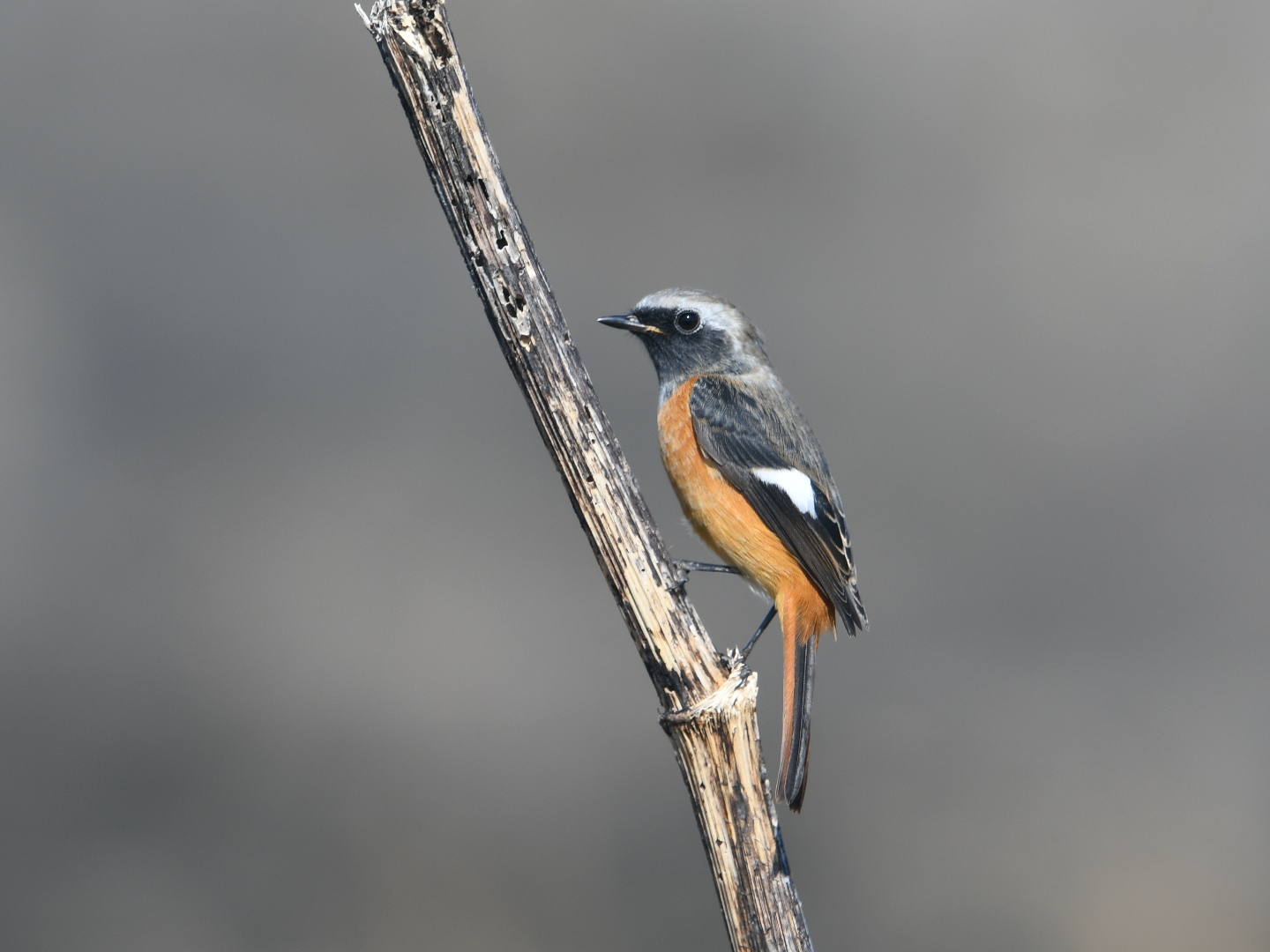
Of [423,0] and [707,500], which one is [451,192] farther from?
[707,500]

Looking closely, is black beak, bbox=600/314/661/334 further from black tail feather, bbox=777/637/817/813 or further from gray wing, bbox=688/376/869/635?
black tail feather, bbox=777/637/817/813

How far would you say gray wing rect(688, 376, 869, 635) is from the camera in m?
3.61

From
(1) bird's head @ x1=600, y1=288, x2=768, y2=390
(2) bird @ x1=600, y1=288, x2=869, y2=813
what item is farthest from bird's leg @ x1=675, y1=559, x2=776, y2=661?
(1) bird's head @ x1=600, y1=288, x2=768, y2=390

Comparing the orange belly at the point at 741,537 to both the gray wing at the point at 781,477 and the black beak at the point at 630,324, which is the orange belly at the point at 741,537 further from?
the black beak at the point at 630,324

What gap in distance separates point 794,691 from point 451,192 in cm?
193

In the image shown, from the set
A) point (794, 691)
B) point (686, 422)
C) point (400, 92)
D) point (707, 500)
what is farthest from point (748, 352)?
point (400, 92)

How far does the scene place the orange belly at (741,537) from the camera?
3617 mm

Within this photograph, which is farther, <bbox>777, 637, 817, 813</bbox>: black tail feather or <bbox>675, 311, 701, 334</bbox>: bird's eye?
<bbox>675, 311, 701, 334</bbox>: bird's eye

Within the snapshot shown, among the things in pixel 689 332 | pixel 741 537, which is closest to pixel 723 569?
pixel 741 537

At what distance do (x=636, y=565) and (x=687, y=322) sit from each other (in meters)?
1.73

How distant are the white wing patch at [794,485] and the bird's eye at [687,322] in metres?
0.70

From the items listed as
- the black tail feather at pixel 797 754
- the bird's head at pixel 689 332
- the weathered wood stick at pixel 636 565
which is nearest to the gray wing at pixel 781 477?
the bird's head at pixel 689 332

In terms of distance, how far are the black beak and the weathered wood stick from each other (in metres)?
1.47

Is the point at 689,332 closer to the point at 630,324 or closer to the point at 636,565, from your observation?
the point at 630,324
